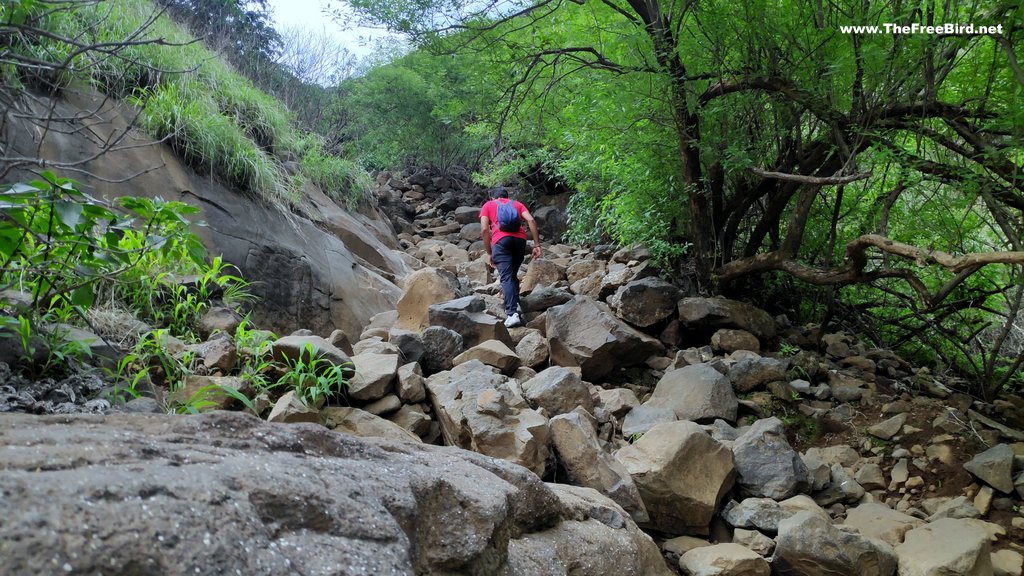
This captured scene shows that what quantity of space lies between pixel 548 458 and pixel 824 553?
139 centimetres

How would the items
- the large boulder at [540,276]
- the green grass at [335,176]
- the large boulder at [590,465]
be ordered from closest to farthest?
the large boulder at [590,465]
the large boulder at [540,276]
the green grass at [335,176]

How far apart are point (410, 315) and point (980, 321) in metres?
5.28

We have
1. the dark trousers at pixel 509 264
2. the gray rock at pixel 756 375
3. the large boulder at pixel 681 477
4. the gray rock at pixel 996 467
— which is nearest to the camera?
the large boulder at pixel 681 477

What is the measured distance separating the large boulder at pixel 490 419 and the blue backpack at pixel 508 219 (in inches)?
Answer: 119

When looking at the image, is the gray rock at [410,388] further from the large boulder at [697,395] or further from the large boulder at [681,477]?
the large boulder at [697,395]

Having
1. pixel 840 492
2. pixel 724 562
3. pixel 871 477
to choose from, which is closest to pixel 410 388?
pixel 724 562

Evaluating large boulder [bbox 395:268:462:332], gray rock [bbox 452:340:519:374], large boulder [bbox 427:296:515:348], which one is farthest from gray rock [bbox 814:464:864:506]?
large boulder [bbox 395:268:462:332]

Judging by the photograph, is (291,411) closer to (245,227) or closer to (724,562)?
(724,562)

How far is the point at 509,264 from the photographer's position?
266 inches

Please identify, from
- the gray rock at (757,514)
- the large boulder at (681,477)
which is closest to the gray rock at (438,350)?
the large boulder at (681,477)

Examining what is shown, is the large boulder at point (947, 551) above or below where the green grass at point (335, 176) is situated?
below

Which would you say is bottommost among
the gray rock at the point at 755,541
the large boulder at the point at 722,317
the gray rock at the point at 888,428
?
the gray rock at the point at 755,541

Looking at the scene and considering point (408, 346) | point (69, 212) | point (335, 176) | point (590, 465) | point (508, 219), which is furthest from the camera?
point (335, 176)

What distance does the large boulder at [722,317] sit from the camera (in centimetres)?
596
